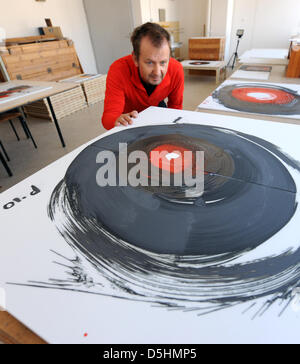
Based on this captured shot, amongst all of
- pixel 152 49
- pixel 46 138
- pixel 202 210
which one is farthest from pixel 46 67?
pixel 202 210

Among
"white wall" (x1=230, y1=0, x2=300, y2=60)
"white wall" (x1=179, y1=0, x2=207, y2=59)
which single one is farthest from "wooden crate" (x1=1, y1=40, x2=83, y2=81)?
"white wall" (x1=230, y1=0, x2=300, y2=60)

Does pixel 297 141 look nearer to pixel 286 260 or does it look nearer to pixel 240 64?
pixel 286 260

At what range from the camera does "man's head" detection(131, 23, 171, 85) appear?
44.8 inches

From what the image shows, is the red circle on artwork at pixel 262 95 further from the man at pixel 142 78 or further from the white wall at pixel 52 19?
the white wall at pixel 52 19

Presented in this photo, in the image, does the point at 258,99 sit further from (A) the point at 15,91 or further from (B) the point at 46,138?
(B) the point at 46,138

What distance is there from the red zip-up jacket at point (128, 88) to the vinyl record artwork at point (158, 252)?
0.64 metres

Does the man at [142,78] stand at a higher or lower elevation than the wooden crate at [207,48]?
higher

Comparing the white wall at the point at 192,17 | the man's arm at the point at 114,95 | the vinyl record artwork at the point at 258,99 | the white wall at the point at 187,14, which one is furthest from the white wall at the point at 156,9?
the man's arm at the point at 114,95

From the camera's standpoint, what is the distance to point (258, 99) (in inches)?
61.3

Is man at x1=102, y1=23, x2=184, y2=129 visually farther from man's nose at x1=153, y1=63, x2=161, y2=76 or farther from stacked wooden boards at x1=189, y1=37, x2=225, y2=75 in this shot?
stacked wooden boards at x1=189, y1=37, x2=225, y2=75

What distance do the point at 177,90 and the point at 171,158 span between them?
939 mm

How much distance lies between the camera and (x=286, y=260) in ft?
1.71

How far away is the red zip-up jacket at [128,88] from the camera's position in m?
1.45

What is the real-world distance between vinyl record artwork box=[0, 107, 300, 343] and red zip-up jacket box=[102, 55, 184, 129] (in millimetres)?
644
